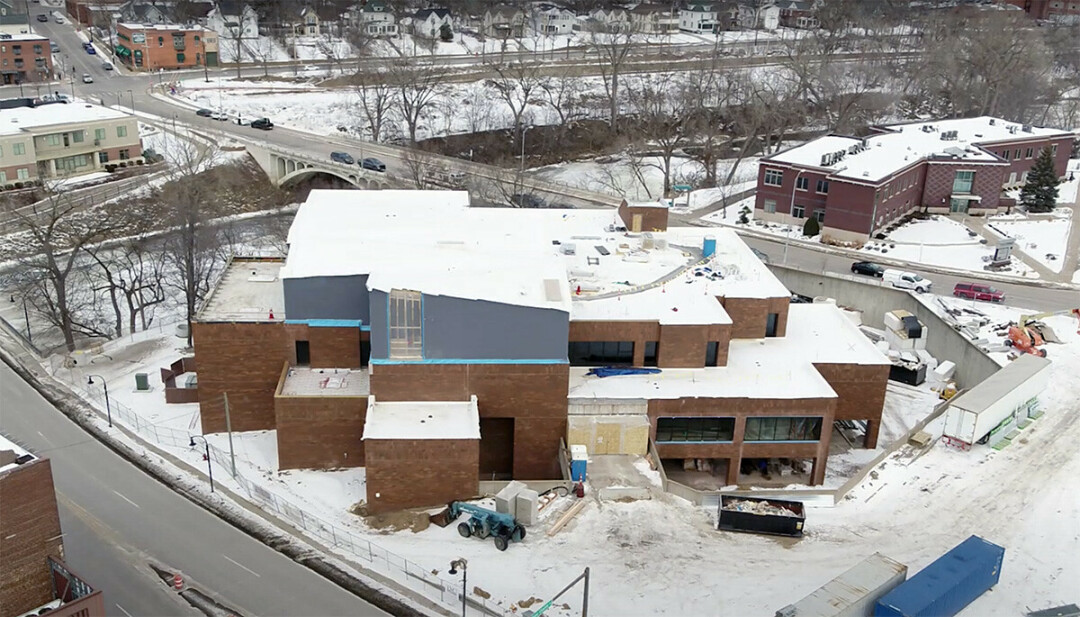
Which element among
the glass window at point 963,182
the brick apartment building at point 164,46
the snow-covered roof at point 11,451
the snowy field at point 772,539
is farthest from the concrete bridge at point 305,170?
the snow-covered roof at point 11,451

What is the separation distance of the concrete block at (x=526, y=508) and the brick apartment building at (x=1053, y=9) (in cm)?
18685

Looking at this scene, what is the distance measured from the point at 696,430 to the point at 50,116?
3021 inches

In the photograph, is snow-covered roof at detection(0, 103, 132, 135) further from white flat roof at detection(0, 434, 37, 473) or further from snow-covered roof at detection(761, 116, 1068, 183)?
white flat roof at detection(0, 434, 37, 473)

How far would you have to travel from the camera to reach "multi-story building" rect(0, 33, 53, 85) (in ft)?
393

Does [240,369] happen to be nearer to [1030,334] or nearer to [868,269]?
[868,269]

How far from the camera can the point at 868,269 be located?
67.8 m

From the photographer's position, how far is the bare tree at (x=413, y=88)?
109 metres

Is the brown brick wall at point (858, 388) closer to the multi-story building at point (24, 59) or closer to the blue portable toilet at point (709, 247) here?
the blue portable toilet at point (709, 247)

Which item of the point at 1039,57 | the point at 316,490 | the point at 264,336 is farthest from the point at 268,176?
the point at 1039,57

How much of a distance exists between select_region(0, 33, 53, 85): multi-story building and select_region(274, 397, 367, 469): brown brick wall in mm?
98969

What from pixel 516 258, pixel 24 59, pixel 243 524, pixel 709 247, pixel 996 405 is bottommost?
pixel 243 524

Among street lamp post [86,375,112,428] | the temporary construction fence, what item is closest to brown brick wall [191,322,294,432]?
the temporary construction fence

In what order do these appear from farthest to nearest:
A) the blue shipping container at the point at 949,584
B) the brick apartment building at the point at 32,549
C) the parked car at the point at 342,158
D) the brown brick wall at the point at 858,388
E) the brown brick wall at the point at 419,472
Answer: the parked car at the point at 342,158 → the brown brick wall at the point at 858,388 → the brown brick wall at the point at 419,472 → the blue shipping container at the point at 949,584 → the brick apartment building at the point at 32,549

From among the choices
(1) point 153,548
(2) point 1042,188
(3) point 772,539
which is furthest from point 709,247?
(2) point 1042,188
